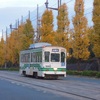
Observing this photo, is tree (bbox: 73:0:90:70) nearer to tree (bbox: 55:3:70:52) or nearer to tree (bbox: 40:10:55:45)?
tree (bbox: 55:3:70:52)

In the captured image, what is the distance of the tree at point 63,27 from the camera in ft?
184

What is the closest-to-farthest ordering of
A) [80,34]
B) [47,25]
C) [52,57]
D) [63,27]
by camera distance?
[52,57]
[80,34]
[63,27]
[47,25]

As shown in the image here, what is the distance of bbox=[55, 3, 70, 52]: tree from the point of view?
5606 centimetres

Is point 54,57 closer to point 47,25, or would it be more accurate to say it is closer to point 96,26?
point 96,26

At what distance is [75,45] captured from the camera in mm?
51625

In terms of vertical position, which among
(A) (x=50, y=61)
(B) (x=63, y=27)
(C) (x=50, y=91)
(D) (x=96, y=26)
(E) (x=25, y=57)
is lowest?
(C) (x=50, y=91)

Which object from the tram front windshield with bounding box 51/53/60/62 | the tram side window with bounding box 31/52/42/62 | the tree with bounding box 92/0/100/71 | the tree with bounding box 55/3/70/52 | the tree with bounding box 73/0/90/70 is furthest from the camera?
the tree with bounding box 55/3/70/52

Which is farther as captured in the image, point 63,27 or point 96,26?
point 63,27

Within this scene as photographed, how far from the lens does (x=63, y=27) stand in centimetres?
5666

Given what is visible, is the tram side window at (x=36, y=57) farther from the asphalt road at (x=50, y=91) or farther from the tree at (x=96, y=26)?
the tree at (x=96, y=26)

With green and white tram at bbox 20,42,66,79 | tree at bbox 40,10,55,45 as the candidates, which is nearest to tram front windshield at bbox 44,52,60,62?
green and white tram at bbox 20,42,66,79

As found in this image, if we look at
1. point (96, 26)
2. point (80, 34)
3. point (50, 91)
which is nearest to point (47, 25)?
point (80, 34)

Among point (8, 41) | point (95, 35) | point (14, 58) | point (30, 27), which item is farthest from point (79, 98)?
point (8, 41)

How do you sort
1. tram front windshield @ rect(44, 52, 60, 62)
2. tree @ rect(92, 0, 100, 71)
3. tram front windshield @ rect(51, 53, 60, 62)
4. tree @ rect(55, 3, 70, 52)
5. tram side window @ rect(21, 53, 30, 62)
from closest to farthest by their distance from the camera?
tram front windshield @ rect(44, 52, 60, 62) → tram front windshield @ rect(51, 53, 60, 62) → tram side window @ rect(21, 53, 30, 62) → tree @ rect(92, 0, 100, 71) → tree @ rect(55, 3, 70, 52)
